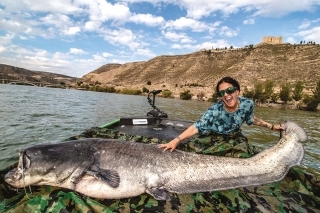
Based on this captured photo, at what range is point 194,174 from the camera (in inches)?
141

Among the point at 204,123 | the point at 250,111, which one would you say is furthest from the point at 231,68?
the point at 204,123

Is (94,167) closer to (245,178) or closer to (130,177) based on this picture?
(130,177)

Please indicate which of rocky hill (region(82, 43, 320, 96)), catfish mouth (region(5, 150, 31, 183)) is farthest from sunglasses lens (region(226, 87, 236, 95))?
rocky hill (region(82, 43, 320, 96))

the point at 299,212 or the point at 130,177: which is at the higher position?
the point at 130,177

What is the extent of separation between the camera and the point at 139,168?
135 inches

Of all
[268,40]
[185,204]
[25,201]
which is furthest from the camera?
[268,40]

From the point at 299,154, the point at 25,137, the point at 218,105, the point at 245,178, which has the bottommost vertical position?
the point at 25,137

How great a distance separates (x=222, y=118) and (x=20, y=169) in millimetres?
3286

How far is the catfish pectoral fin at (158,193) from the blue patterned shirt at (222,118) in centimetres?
149

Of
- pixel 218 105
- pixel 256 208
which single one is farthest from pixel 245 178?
pixel 218 105

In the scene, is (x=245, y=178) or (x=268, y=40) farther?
(x=268, y=40)

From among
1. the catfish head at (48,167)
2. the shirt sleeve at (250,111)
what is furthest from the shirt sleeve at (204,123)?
the catfish head at (48,167)

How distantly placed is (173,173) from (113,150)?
924 mm

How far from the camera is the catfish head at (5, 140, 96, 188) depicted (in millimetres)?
3049
